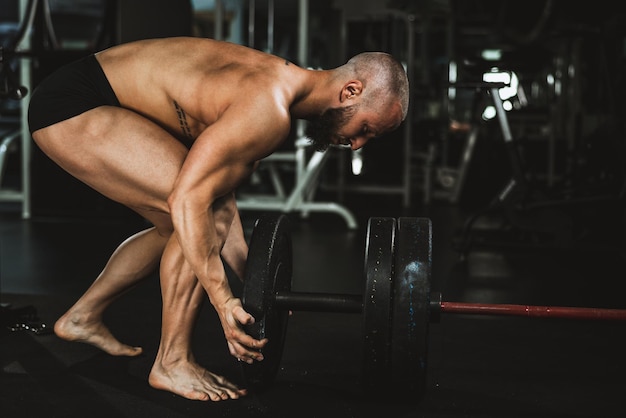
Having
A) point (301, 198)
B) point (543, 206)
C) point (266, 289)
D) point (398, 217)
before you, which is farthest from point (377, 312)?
point (301, 198)

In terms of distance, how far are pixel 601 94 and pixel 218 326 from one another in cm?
311

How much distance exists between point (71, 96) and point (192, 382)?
74 cm

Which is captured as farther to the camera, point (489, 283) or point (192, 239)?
point (489, 283)

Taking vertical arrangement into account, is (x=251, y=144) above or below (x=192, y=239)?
above

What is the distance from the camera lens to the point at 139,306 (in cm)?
300

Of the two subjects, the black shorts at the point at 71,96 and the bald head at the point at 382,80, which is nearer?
the bald head at the point at 382,80

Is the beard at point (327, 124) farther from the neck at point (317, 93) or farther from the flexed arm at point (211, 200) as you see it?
the flexed arm at point (211, 200)

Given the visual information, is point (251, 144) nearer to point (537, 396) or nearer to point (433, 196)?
point (537, 396)

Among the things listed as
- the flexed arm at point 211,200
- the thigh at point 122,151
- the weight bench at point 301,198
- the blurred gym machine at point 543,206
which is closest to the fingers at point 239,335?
the flexed arm at point 211,200

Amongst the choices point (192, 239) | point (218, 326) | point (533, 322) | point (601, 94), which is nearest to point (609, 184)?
point (601, 94)

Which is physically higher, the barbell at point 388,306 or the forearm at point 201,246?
the forearm at point 201,246

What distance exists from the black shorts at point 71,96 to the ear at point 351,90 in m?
0.56

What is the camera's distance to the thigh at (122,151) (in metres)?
2.01

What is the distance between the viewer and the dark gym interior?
6.82 ft
